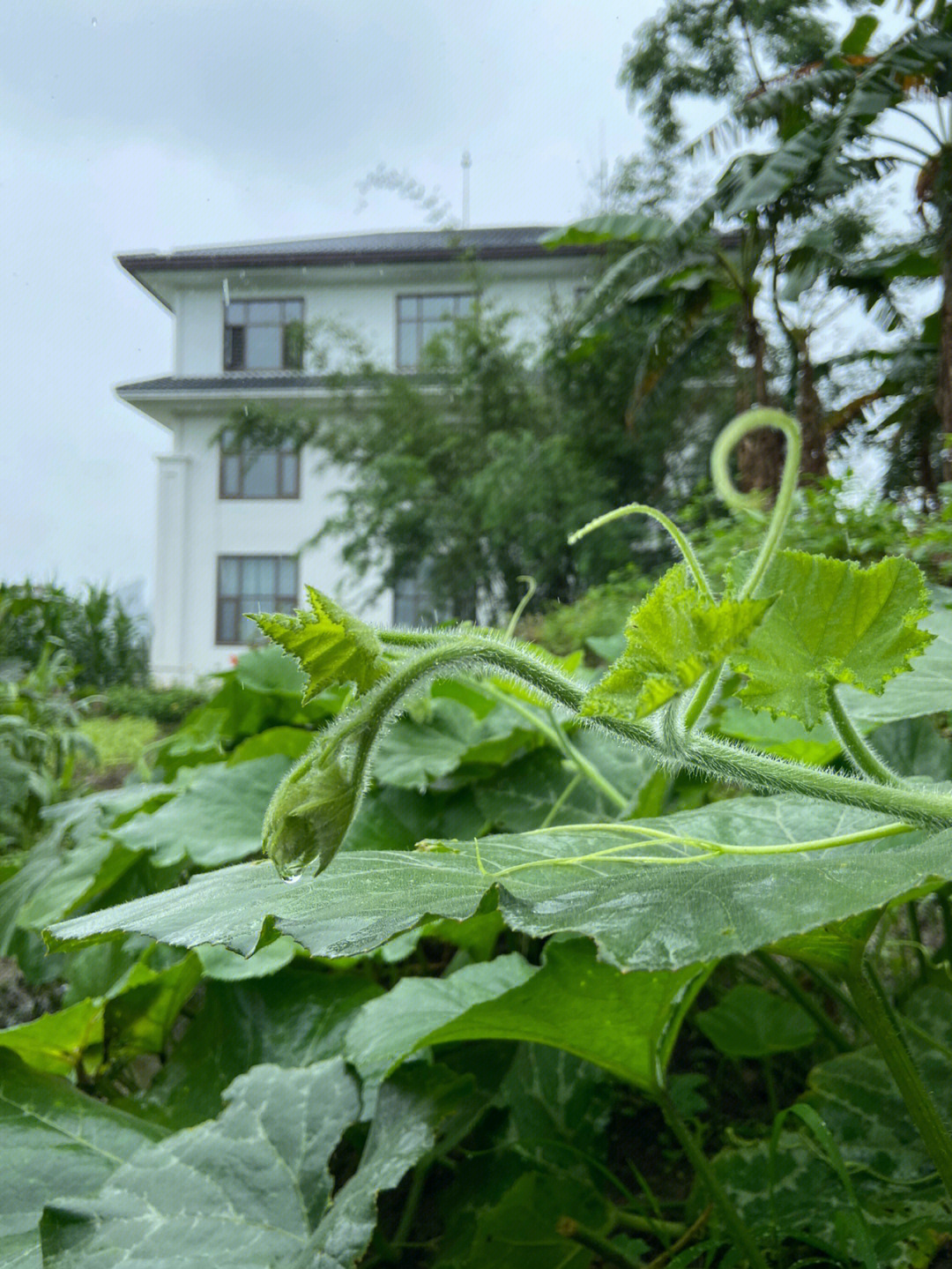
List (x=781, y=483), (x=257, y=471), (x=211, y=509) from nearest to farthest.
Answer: (x=781, y=483) → (x=211, y=509) → (x=257, y=471)

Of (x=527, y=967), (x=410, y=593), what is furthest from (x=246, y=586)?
(x=527, y=967)

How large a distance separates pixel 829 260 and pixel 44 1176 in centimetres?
392

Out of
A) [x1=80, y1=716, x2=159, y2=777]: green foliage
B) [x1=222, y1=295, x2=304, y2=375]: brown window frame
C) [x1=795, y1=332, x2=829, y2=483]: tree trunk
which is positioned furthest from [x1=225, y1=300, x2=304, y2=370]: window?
[x1=795, y1=332, x2=829, y2=483]: tree trunk

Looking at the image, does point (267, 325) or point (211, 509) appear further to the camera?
point (267, 325)

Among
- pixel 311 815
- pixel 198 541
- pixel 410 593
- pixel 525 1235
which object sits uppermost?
pixel 198 541

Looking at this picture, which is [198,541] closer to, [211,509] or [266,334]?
[211,509]

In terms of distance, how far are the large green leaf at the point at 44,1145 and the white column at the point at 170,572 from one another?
2368 mm

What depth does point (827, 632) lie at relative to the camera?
0.23 metres

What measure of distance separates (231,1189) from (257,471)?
3.09 meters

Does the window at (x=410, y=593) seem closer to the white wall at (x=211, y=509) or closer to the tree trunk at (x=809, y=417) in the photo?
the white wall at (x=211, y=509)

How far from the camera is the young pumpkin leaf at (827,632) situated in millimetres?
222

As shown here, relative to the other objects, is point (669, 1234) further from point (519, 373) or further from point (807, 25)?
point (807, 25)

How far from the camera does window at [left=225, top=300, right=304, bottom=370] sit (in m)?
3.12

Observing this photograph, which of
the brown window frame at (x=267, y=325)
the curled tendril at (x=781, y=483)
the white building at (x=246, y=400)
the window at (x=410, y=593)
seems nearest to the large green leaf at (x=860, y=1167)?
the curled tendril at (x=781, y=483)
